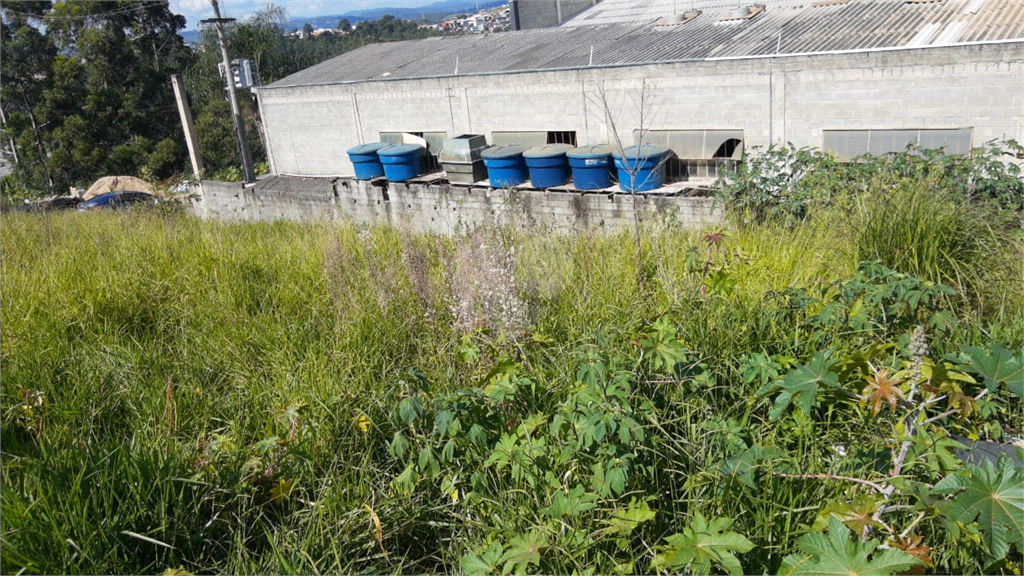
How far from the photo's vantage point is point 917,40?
11.6 m

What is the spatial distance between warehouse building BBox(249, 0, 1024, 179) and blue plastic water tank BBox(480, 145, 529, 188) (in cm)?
117

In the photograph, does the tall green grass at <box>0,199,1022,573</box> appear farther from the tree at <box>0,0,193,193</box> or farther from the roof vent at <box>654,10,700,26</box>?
the tree at <box>0,0,193,193</box>

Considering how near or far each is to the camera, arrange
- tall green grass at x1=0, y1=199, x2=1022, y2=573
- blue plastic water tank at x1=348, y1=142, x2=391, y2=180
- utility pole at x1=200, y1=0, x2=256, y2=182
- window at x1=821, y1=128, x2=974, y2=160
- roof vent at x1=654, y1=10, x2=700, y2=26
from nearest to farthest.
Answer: tall green grass at x1=0, y1=199, x2=1022, y2=573
window at x1=821, y1=128, x2=974, y2=160
roof vent at x1=654, y1=10, x2=700, y2=26
blue plastic water tank at x1=348, y1=142, x2=391, y2=180
utility pole at x1=200, y1=0, x2=256, y2=182

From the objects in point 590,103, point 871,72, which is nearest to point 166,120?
point 590,103

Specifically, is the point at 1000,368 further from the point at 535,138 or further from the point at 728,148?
the point at 535,138

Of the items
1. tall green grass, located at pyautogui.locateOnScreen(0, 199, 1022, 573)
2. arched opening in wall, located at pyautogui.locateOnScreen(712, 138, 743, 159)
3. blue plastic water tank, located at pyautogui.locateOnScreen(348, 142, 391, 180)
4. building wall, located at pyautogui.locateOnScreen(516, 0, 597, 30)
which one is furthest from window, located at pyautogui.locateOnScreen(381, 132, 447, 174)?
tall green grass, located at pyautogui.locateOnScreen(0, 199, 1022, 573)

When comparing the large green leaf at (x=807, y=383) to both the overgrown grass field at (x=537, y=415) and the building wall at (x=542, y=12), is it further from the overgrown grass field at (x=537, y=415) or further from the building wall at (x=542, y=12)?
the building wall at (x=542, y=12)

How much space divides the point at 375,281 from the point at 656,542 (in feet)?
8.55

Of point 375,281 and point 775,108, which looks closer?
point 375,281

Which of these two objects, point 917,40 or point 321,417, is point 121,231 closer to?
point 321,417

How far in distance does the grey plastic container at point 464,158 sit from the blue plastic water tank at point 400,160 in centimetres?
77

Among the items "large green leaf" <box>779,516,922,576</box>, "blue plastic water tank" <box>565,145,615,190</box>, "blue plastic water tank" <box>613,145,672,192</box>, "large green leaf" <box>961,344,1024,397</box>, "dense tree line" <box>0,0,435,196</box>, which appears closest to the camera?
"large green leaf" <box>779,516,922,576</box>

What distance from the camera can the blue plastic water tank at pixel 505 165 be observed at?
1532cm

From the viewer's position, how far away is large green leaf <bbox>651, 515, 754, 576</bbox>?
70.1 inches
